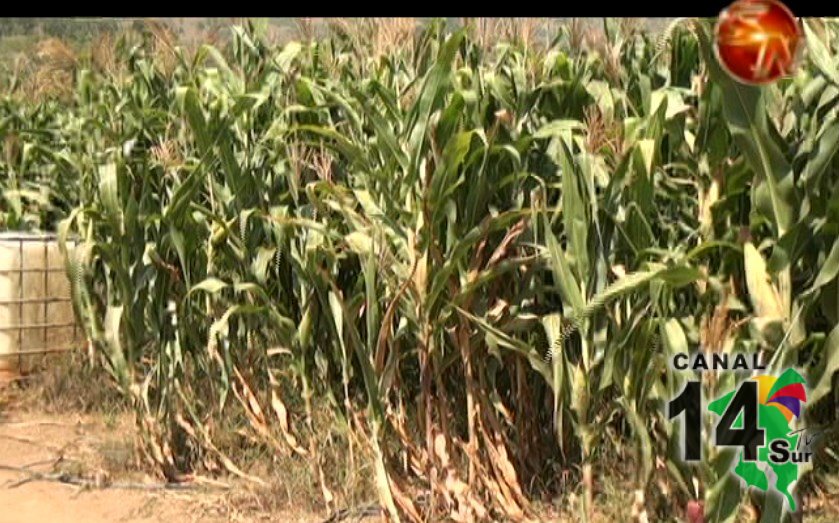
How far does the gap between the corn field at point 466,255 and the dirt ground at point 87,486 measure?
0.19m

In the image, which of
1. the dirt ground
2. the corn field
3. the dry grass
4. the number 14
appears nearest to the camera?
the number 14

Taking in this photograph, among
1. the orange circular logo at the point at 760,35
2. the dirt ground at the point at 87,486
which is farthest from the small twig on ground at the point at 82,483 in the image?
the orange circular logo at the point at 760,35

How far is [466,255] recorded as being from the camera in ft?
12.9

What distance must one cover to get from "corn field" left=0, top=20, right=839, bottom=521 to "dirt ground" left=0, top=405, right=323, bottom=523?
7.6 inches

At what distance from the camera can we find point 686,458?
341 cm

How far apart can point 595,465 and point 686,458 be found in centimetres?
82

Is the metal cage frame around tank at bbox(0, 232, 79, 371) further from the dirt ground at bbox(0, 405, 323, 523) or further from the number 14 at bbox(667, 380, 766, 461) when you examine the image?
the number 14 at bbox(667, 380, 766, 461)

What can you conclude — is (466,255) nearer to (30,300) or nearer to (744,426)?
(744,426)

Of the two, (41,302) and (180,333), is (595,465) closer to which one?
(180,333)

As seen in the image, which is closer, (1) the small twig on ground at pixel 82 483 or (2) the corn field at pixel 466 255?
(2) the corn field at pixel 466 255

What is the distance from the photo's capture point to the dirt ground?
14.6ft

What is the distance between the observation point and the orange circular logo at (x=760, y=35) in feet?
7.09

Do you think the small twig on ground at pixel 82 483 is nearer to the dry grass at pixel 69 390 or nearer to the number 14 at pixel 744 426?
the dry grass at pixel 69 390

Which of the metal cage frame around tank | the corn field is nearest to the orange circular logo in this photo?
the corn field
